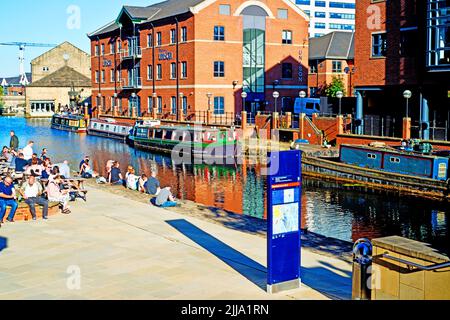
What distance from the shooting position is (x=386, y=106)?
4275 cm

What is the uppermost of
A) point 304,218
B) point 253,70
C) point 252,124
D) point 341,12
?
point 341,12

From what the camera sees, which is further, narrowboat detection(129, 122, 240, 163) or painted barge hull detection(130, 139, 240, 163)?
narrowboat detection(129, 122, 240, 163)

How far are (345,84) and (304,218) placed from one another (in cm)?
5217

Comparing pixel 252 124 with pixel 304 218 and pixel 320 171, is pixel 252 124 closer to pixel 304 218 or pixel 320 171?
pixel 320 171

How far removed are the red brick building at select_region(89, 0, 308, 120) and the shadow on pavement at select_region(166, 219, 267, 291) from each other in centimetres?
4044

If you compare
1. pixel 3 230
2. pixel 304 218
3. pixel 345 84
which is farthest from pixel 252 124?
pixel 3 230

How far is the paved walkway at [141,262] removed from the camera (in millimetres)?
10398

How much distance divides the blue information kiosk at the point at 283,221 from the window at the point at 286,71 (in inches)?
2066

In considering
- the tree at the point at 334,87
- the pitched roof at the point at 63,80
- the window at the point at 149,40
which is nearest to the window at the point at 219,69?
the window at the point at 149,40

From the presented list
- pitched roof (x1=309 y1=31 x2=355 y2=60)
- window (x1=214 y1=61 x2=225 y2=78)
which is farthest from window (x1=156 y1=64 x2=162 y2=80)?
pitched roof (x1=309 y1=31 x2=355 y2=60)

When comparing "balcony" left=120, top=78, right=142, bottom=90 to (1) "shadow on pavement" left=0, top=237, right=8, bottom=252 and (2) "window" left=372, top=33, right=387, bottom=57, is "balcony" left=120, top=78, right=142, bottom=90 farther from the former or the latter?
(1) "shadow on pavement" left=0, top=237, right=8, bottom=252

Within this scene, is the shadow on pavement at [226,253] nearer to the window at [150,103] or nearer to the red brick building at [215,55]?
the red brick building at [215,55]

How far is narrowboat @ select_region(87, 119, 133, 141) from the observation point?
60.4 meters
